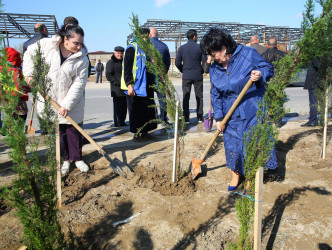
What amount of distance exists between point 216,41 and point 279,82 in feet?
3.67

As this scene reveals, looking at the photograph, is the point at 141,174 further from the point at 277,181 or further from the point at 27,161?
the point at 27,161

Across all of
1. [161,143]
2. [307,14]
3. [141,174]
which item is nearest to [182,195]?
[141,174]

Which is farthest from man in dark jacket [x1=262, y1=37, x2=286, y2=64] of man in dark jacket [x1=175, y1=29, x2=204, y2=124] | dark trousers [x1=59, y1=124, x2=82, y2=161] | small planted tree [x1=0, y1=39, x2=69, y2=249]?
small planted tree [x1=0, y1=39, x2=69, y2=249]

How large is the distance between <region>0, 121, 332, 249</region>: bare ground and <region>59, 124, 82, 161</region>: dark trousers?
231mm

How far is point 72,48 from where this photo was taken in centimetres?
358

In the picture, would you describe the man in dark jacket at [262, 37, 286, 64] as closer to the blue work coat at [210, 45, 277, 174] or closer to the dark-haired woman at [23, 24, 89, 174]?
the blue work coat at [210, 45, 277, 174]

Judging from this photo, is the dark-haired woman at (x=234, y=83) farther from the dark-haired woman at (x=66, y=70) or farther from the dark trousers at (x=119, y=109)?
the dark trousers at (x=119, y=109)

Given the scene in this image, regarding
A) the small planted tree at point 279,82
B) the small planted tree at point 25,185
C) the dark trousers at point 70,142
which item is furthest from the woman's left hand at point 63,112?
the small planted tree at point 279,82

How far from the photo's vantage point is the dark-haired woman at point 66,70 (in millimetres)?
3533

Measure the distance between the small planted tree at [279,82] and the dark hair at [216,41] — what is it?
1.03m

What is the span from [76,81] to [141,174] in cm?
156

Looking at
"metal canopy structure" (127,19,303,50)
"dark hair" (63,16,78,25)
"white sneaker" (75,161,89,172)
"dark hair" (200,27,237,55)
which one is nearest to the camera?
"dark hair" (200,27,237,55)

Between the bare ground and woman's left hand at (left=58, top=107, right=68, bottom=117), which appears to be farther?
woman's left hand at (left=58, top=107, right=68, bottom=117)

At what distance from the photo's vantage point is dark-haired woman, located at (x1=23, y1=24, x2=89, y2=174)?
353 centimetres
